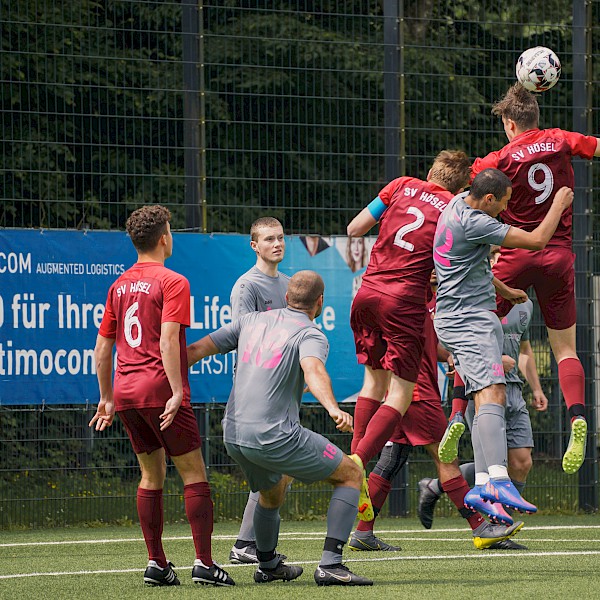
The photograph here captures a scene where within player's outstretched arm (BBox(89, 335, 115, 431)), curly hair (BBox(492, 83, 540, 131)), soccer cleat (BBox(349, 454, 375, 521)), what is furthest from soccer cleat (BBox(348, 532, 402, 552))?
curly hair (BBox(492, 83, 540, 131))

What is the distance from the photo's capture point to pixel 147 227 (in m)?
7.16

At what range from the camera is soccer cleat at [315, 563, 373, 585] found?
673 cm

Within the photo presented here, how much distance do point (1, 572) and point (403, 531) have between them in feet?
11.2

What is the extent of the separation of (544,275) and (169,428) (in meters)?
2.77

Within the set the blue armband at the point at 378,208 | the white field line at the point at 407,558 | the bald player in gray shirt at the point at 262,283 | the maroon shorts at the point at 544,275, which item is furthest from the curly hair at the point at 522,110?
the white field line at the point at 407,558

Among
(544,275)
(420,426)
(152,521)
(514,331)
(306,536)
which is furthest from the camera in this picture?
(306,536)

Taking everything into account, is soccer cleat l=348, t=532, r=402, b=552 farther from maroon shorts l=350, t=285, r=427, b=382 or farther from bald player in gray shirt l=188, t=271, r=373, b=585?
bald player in gray shirt l=188, t=271, r=373, b=585

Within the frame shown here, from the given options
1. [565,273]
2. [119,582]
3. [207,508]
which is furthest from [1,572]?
[565,273]

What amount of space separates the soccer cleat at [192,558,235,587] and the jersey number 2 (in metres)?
2.53

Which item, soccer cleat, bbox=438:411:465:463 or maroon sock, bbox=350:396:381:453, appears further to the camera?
maroon sock, bbox=350:396:381:453

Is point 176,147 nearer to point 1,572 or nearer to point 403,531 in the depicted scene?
point 403,531

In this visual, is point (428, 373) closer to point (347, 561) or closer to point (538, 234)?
point (347, 561)

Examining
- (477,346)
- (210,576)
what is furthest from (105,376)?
(477,346)

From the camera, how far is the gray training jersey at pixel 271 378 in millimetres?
6711
